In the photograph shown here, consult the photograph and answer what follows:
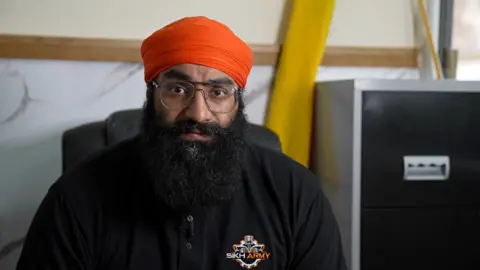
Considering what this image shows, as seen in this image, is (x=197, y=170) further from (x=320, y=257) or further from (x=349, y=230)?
(x=349, y=230)

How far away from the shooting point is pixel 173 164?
1.16 meters

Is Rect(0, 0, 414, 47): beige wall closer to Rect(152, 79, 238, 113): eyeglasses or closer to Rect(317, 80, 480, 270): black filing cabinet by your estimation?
Rect(317, 80, 480, 270): black filing cabinet

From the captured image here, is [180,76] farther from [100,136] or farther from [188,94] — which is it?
[100,136]

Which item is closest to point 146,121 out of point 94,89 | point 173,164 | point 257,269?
point 173,164

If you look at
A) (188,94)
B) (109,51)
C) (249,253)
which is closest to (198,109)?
(188,94)

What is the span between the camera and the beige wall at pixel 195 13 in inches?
67.9

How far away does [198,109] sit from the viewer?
117 cm

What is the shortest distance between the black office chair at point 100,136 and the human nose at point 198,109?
0.84 ft

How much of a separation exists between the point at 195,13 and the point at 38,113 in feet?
1.93

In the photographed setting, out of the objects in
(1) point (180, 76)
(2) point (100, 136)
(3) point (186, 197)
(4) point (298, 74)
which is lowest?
(3) point (186, 197)

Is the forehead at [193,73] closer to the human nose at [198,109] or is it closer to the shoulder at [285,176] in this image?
the human nose at [198,109]

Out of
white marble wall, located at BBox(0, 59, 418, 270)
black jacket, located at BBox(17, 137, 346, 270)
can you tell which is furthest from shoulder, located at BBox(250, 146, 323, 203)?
white marble wall, located at BBox(0, 59, 418, 270)

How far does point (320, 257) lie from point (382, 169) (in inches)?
18.4

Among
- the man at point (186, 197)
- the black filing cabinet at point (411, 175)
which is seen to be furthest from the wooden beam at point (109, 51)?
the man at point (186, 197)
